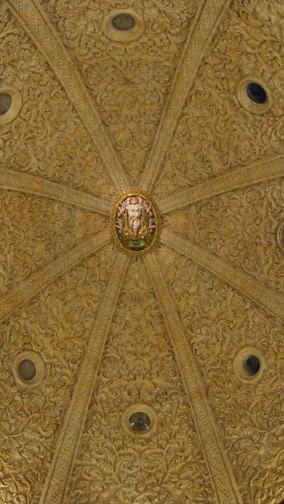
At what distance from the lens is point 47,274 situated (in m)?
19.0

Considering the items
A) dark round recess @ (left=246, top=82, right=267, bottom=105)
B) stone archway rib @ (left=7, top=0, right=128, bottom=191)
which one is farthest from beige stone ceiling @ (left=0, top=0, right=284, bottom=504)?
dark round recess @ (left=246, top=82, right=267, bottom=105)

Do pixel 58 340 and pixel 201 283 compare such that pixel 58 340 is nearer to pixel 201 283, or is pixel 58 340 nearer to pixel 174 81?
pixel 201 283

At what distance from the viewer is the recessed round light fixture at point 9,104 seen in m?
17.6

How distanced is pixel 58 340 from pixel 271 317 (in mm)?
3909

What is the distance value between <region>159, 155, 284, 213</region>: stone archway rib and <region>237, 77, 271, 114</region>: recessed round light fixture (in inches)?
36.2

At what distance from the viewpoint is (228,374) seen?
60.7ft

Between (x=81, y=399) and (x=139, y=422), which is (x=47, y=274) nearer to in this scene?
(x=81, y=399)

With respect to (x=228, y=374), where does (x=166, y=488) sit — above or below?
below

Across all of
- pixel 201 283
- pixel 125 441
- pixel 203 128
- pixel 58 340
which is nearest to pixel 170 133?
pixel 203 128

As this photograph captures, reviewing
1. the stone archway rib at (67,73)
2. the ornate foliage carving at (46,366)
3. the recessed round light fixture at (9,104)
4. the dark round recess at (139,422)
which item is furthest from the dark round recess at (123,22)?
the dark round recess at (139,422)

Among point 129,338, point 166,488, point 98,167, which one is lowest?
point 166,488

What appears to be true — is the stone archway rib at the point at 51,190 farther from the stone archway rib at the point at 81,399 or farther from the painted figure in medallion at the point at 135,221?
the stone archway rib at the point at 81,399

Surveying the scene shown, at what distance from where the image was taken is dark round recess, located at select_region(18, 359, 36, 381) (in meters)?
18.4

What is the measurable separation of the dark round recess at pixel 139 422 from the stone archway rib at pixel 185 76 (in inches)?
164
